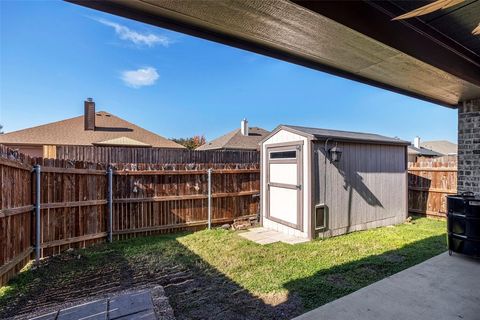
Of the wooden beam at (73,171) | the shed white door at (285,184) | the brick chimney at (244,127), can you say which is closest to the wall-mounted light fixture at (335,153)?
the shed white door at (285,184)

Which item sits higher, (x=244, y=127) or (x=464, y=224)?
(x=244, y=127)

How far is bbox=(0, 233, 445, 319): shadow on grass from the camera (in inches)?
109

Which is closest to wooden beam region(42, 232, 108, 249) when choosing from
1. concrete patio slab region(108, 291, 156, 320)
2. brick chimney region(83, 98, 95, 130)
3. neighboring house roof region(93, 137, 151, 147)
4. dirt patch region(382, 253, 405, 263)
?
concrete patio slab region(108, 291, 156, 320)

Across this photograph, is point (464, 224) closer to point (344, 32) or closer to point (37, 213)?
point (344, 32)

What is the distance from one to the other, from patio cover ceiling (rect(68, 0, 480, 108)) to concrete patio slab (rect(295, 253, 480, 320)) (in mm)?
2280

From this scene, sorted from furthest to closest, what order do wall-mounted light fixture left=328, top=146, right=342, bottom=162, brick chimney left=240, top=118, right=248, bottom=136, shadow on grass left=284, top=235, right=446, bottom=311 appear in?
1. brick chimney left=240, top=118, right=248, bottom=136
2. wall-mounted light fixture left=328, top=146, right=342, bottom=162
3. shadow on grass left=284, top=235, right=446, bottom=311

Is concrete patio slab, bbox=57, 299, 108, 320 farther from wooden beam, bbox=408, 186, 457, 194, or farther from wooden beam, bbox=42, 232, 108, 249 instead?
wooden beam, bbox=408, 186, 457, 194

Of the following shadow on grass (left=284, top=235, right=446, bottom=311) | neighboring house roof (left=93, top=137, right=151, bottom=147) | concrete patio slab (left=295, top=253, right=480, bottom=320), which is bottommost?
shadow on grass (left=284, top=235, right=446, bottom=311)

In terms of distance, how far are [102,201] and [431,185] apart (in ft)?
29.3

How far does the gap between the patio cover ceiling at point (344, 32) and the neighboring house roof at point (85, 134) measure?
1202 cm

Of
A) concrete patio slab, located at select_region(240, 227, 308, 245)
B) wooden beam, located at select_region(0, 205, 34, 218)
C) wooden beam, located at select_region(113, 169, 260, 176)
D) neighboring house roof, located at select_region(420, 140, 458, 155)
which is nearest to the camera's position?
wooden beam, located at select_region(0, 205, 34, 218)

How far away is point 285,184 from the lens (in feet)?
20.3

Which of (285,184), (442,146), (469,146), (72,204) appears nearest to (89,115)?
(72,204)

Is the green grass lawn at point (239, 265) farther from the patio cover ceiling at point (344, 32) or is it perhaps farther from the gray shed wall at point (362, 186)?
the patio cover ceiling at point (344, 32)
